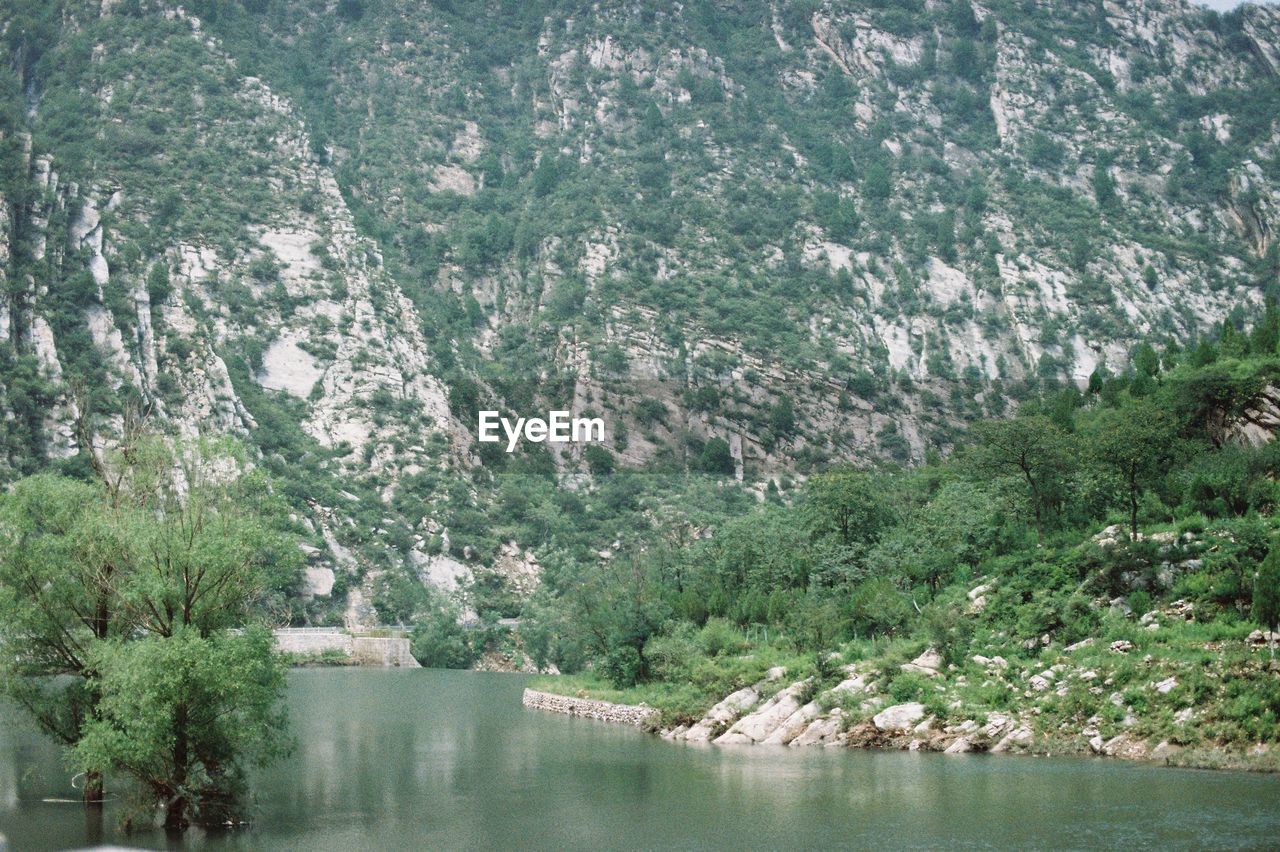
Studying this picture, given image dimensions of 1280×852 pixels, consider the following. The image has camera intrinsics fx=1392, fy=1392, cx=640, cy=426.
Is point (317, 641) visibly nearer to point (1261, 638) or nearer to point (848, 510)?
point (848, 510)

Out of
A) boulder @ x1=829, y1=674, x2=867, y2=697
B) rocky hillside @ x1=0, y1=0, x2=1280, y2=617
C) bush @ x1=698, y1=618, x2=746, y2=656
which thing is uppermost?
rocky hillside @ x1=0, y1=0, x2=1280, y2=617

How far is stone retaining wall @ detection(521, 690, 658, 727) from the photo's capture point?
198ft

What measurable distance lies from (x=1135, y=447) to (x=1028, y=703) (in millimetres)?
12410

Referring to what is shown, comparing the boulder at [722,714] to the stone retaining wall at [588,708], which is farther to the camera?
the stone retaining wall at [588,708]

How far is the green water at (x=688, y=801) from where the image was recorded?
1271 inches

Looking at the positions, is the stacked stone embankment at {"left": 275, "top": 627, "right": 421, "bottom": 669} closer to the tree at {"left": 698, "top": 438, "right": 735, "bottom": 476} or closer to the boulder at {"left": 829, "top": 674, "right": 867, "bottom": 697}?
the tree at {"left": 698, "top": 438, "right": 735, "bottom": 476}

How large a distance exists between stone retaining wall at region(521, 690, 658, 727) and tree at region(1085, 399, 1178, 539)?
2088 centimetres

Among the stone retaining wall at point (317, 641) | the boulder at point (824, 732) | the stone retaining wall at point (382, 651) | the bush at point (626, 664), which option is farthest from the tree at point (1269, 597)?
the stone retaining wall at point (317, 641)

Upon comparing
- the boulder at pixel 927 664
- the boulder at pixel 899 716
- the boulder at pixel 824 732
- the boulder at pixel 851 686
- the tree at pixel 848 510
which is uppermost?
the tree at pixel 848 510

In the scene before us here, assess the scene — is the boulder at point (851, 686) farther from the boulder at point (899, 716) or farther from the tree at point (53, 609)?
the tree at point (53, 609)

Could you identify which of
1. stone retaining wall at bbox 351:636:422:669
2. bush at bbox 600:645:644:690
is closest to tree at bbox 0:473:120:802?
bush at bbox 600:645:644:690

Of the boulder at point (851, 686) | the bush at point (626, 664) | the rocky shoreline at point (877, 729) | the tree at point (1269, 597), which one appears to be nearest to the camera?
the rocky shoreline at point (877, 729)

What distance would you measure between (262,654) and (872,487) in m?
42.4

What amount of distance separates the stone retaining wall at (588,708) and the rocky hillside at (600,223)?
145ft
